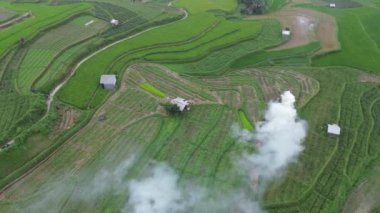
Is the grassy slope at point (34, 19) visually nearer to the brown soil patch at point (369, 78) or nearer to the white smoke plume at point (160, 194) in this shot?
the white smoke plume at point (160, 194)

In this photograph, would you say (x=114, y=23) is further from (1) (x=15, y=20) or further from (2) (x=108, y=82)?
(2) (x=108, y=82)

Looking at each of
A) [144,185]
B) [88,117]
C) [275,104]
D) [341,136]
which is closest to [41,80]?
[88,117]

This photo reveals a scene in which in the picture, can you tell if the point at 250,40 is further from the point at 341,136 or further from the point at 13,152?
the point at 13,152

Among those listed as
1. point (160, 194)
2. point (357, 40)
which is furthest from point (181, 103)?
point (357, 40)

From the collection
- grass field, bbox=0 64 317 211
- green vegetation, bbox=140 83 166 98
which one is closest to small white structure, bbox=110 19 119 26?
grass field, bbox=0 64 317 211

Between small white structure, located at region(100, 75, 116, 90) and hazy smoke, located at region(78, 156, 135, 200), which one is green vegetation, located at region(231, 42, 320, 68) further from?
hazy smoke, located at region(78, 156, 135, 200)
